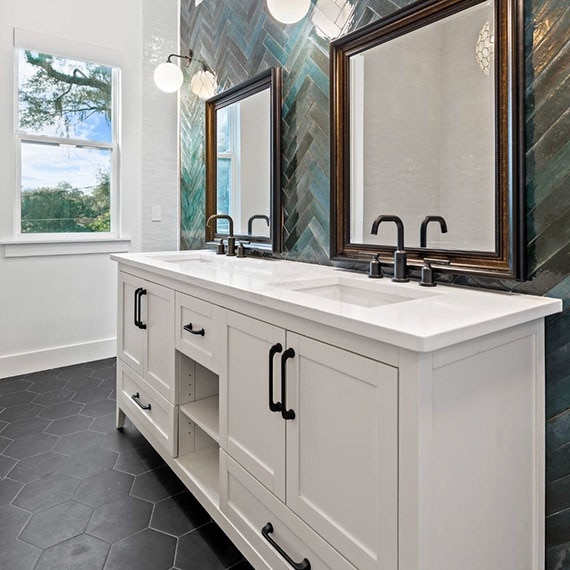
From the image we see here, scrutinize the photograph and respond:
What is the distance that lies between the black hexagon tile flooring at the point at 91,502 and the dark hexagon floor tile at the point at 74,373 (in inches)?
17.8

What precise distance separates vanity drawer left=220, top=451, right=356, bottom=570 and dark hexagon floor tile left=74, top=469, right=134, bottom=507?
58 cm

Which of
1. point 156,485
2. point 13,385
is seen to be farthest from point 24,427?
point 156,485

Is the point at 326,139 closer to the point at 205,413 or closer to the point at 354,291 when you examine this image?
the point at 354,291

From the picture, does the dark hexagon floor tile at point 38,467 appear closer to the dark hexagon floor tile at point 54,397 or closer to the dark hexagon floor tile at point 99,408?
the dark hexagon floor tile at point 99,408

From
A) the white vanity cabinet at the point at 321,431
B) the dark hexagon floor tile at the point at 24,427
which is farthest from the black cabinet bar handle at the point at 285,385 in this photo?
the dark hexagon floor tile at the point at 24,427

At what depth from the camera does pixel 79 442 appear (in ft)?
7.02

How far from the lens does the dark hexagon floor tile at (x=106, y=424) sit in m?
2.28

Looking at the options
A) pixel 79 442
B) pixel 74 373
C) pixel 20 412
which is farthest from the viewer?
pixel 74 373

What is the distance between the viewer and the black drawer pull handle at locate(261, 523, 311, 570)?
107 centimetres

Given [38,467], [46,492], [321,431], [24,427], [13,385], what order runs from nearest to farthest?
[321,431]
[46,492]
[38,467]
[24,427]
[13,385]

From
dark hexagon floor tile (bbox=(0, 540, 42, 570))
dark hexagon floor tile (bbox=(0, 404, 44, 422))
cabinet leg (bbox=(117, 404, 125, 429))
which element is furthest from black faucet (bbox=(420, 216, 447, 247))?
dark hexagon floor tile (bbox=(0, 404, 44, 422))

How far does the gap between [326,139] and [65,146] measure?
7.34 ft

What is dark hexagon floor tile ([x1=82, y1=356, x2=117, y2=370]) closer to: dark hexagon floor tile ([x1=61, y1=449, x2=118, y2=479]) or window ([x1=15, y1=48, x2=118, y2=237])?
window ([x1=15, y1=48, x2=118, y2=237])

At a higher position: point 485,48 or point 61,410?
point 485,48
